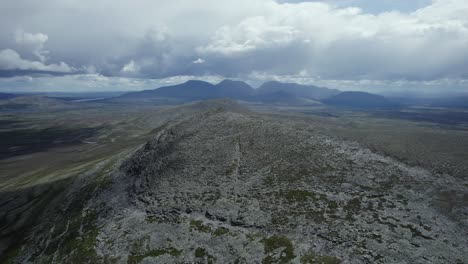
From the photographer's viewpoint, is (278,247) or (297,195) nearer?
(278,247)

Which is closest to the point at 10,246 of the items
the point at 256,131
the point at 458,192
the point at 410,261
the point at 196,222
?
the point at 196,222

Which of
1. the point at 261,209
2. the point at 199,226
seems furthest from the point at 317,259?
the point at 199,226

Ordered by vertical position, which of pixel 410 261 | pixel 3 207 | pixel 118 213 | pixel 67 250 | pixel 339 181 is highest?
pixel 339 181

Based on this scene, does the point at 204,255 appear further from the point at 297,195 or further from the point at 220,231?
the point at 297,195

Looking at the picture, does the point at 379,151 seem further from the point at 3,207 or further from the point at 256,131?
the point at 3,207

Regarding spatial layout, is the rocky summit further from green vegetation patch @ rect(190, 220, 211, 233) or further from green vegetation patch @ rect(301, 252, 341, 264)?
green vegetation patch @ rect(190, 220, 211, 233)

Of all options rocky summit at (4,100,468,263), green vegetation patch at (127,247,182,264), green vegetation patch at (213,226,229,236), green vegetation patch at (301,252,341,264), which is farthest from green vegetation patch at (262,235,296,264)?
green vegetation patch at (127,247,182,264)

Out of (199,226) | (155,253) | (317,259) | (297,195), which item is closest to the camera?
(317,259)
